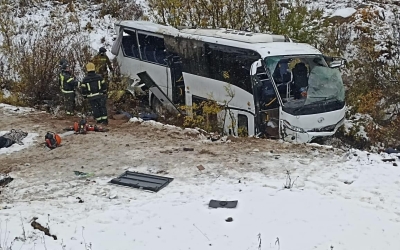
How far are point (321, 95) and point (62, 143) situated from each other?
5.21 m

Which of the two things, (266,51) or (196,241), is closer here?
(196,241)

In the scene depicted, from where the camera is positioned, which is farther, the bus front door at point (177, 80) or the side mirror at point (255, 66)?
the bus front door at point (177, 80)

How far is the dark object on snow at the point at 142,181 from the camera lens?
6828mm

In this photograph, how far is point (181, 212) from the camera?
606 centimetres

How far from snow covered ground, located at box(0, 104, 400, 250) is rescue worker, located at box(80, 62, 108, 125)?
169 centimetres

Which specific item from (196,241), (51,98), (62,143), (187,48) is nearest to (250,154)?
(196,241)

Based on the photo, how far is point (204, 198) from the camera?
6457 mm

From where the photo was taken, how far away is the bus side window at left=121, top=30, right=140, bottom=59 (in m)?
13.6

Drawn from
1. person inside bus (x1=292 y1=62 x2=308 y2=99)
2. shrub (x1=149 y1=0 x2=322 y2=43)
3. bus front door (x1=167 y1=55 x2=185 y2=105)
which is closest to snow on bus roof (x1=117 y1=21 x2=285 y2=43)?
bus front door (x1=167 y1=55 x2=185 y2=105)

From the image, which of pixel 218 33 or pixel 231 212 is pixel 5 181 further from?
pixel 218 33

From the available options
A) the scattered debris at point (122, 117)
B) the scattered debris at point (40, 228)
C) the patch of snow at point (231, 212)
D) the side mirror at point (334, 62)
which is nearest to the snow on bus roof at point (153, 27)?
the scattered debris at point (122, 117)

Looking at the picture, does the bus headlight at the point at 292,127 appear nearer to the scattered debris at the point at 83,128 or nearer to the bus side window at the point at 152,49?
the scattered debris at the point at 83,128

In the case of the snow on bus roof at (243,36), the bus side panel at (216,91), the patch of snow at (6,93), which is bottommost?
the patch of snow at (6,93)

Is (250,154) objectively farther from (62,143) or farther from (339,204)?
(62,143)
